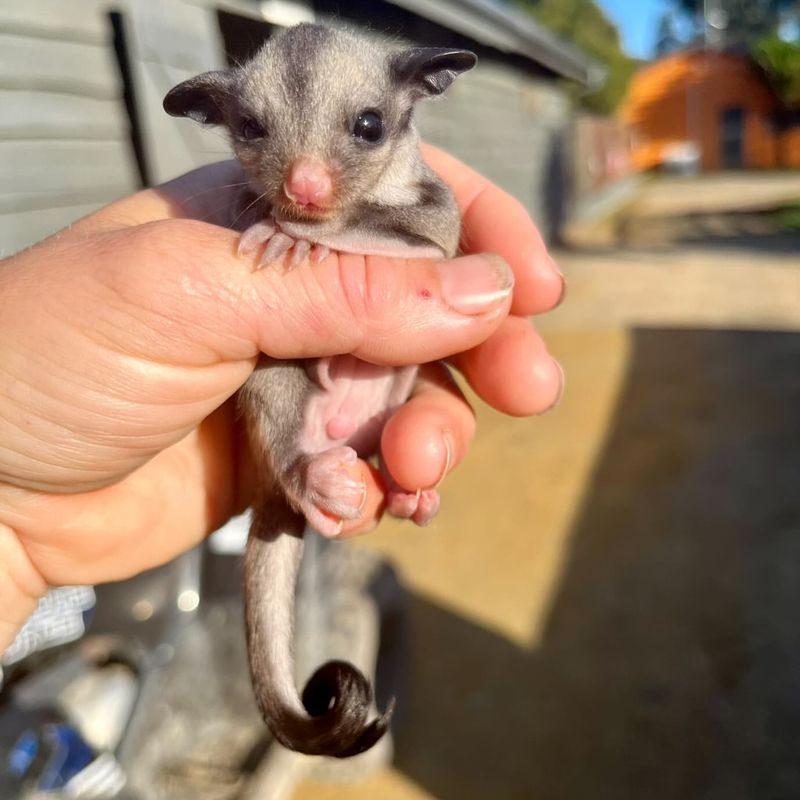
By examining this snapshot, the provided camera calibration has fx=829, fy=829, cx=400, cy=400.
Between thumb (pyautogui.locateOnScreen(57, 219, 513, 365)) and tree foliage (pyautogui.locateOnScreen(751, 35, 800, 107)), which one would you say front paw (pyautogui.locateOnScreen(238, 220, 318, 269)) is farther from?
tree foliage (pyautogui.locateOnScreen(751, 35, 800, 107))

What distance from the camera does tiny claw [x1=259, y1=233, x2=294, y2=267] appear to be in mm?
1898

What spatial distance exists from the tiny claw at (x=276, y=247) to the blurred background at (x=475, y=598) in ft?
6.84

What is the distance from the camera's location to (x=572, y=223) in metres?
21.8

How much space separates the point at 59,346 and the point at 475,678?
342cm

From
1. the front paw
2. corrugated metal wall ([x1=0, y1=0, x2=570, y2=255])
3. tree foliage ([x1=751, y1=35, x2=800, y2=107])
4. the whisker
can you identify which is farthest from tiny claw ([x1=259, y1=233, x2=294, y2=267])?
tree foliage ([x1=751, y1=35, x2=800, y2=107])

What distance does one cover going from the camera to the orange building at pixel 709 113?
3800 centimetres

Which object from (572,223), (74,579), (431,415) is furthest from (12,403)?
(572,223)

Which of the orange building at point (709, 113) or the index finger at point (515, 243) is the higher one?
the index finger at point (515, 243)

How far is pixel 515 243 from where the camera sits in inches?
105

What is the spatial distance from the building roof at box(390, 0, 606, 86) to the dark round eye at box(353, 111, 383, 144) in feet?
22.0

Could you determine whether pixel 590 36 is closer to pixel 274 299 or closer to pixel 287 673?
pixel 274 299

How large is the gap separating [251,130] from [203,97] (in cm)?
21

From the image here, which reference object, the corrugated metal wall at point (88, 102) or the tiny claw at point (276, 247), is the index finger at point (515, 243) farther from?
the corrugated metal wall at point (88, 102)

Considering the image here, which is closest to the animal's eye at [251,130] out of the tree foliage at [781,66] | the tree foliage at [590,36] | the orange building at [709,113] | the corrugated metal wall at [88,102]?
the corrugated metal wall at [88,102]
